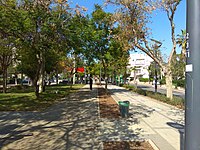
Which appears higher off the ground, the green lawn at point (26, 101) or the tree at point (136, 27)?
the tree at point (136, 27)

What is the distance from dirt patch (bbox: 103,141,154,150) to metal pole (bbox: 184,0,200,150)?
14.7 feet

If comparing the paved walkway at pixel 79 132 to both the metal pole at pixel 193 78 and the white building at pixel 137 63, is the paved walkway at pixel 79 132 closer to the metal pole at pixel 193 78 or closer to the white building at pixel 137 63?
the metal pole at pixel 193 78

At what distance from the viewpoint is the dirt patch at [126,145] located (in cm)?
680

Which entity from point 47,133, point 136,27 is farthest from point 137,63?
point 47,133

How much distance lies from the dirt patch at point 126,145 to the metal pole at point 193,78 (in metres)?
4.49

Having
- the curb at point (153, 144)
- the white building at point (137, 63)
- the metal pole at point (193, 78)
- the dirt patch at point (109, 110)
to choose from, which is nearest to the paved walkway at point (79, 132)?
the curb at point (153, 144)

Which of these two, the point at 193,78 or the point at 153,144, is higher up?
the point at 193,78

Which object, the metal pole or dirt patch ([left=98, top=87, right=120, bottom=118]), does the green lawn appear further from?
the metal pole

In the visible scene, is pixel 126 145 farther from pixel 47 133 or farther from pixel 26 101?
pixel 26 101

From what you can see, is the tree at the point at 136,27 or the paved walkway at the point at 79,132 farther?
the tree at the point at 136,27

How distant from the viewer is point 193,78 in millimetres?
2443

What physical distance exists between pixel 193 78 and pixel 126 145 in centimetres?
497

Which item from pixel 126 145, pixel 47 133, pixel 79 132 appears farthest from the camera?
pixel 79 132

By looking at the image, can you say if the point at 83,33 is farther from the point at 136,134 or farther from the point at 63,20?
the point at 136,134
